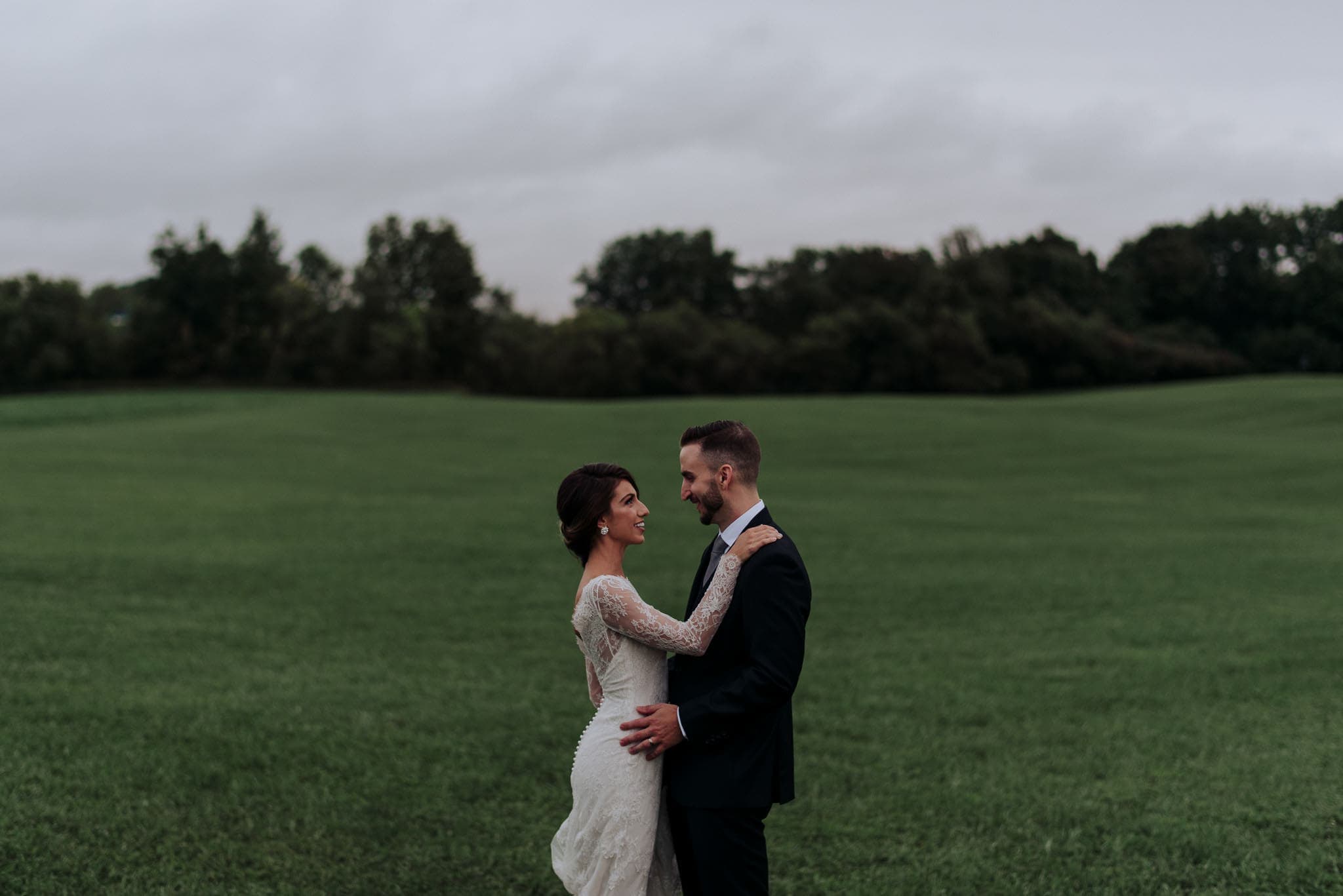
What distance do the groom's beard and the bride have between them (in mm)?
150

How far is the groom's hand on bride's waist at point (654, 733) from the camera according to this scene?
10.6 feet

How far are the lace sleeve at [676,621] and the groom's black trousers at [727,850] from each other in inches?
21.2

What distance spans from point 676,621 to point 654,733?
0.36 metres

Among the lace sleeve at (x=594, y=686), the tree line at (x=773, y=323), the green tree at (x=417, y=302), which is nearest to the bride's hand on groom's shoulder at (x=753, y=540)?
the lace sleeve at (x=594, y=686)

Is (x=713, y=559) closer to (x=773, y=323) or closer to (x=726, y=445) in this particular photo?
(x=726, y=445)

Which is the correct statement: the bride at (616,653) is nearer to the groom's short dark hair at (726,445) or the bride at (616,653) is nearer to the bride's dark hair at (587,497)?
the bride's dark hair at (587,497)

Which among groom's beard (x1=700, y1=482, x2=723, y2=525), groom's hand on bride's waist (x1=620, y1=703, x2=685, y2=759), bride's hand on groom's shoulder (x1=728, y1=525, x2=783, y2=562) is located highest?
groom's beard (x1=700, y1=482, x2=723, y2=525)

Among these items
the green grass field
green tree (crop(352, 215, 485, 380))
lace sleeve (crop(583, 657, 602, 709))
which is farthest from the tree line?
lace sleeve (crop(583, 657, 602, 709))

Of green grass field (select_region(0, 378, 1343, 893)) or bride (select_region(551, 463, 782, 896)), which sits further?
green grass field (select_region(0, 378, 1343, 893))

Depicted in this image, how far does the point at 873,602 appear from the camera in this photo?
1166 centimetres

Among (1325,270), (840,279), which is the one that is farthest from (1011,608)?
(1325,270)

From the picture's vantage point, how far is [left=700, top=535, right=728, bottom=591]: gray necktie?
3.34 meters

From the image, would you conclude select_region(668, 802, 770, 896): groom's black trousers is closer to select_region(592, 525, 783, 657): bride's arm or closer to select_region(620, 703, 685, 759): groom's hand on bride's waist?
select_region(620, 703, 685, 759): groom's hand on bride's waist

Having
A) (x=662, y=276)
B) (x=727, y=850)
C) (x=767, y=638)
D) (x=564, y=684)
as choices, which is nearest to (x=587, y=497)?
(x=767, y=638)
